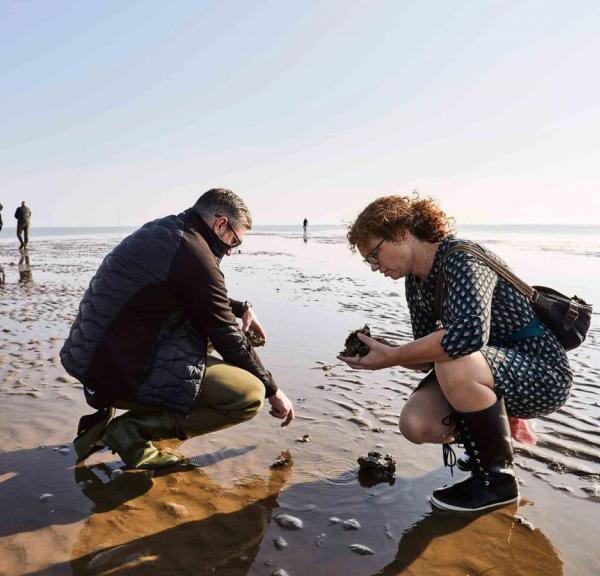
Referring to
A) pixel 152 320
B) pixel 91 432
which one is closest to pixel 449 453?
pixel 152 320

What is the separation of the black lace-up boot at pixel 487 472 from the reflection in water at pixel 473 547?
69 millimetres

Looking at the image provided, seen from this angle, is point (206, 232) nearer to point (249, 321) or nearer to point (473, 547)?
point (249, 321)

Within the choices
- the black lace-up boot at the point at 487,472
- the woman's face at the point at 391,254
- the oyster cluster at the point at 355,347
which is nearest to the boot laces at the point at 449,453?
the black lace-up boot at the point at 487,472

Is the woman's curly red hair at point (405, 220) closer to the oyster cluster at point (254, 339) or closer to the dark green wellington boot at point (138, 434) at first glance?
the oyster cluster at point (254, 339)

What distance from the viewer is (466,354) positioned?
281cm

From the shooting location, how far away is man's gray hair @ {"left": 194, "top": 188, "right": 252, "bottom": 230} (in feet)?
11.0

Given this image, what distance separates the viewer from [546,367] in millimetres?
3115

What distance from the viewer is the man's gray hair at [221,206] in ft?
11.0

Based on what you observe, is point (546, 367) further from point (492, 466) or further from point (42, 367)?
point (42, 367)

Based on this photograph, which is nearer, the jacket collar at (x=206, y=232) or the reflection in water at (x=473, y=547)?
the reflection in water at (x=473, y=547)

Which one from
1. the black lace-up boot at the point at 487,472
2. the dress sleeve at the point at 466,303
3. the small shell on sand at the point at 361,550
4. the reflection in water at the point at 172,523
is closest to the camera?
the reflection in water at the point at 172,523

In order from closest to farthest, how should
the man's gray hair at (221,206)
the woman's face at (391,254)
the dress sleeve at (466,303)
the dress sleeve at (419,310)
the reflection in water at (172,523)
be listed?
the reflection in water at (172,523)
the dress sleeve at (466,303)
the woman's face at (391,254)
the man's gray hair at (221,206)
the dress sleeve at (419,310)

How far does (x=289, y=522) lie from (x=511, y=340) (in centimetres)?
178

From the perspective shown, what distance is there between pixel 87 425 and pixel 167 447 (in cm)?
67
